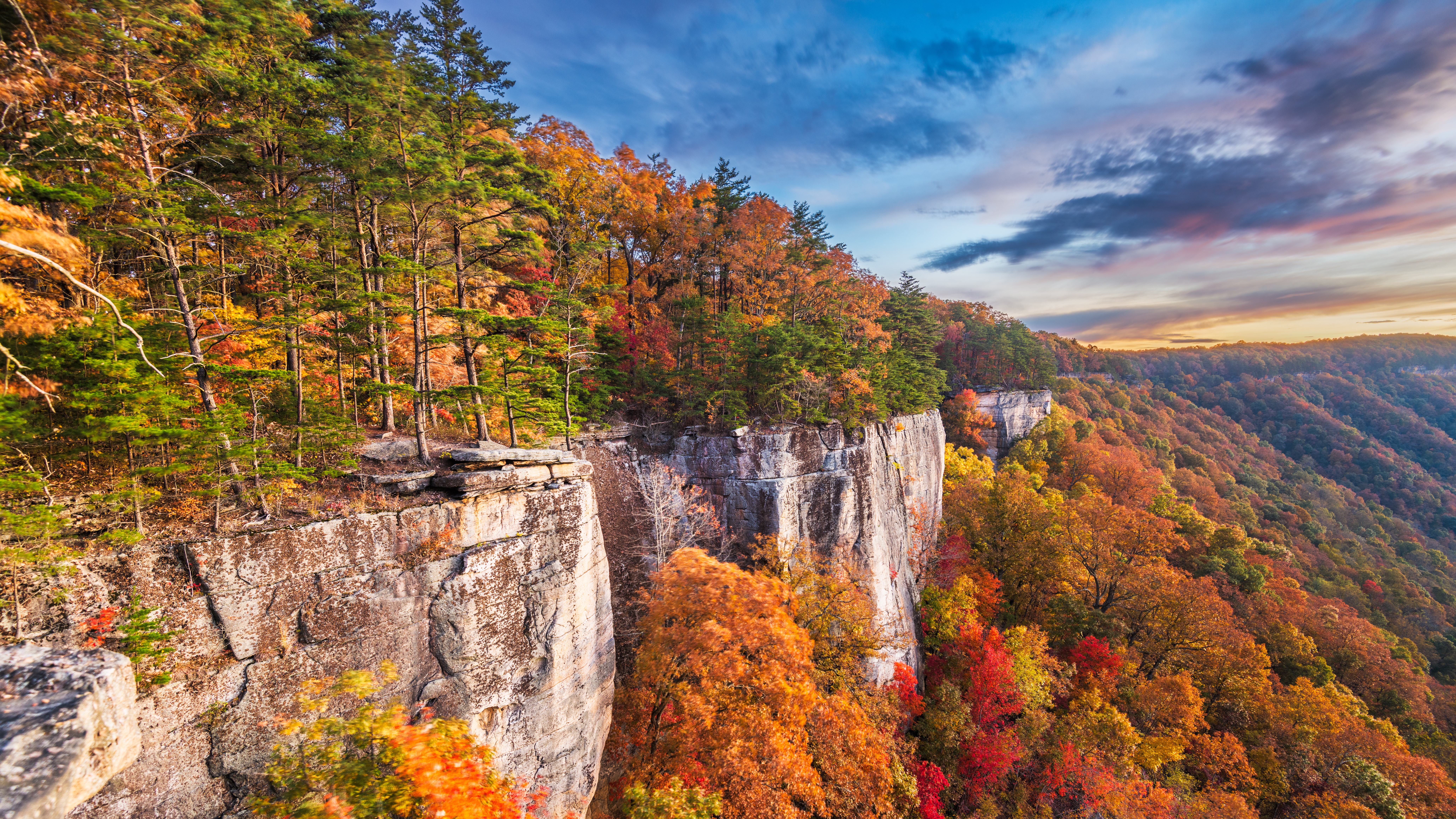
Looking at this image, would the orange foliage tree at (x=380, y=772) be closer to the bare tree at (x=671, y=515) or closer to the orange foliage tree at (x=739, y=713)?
the orange foliage tree at (x=739, y=713)

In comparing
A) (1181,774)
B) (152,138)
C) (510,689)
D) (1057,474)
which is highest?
(152,138)

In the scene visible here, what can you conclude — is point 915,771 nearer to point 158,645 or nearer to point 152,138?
point 158,645

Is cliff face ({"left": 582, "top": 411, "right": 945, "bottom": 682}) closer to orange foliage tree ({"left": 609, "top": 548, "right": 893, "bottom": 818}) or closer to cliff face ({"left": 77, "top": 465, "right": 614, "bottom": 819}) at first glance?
orange foliage tree ({"left": 609, "top": 548, "right": 893, "bottom": 818})

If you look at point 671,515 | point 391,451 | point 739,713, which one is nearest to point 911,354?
point 671,515

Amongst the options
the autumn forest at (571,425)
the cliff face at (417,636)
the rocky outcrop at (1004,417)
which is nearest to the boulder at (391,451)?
the autumn forest at (571,425)

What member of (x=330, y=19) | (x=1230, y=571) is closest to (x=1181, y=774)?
(x=1230, y=571)

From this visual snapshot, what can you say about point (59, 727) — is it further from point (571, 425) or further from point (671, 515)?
point (671, 515)
